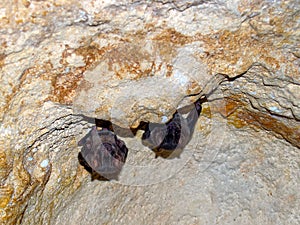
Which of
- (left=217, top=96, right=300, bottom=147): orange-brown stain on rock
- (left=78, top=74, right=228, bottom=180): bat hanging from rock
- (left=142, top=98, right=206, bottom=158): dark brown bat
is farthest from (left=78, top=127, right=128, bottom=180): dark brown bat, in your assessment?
(left=217, top=96, right=300, bottom=147): orange-brown stain on rock

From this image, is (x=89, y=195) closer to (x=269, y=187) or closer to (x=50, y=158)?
(x=50, y=158)

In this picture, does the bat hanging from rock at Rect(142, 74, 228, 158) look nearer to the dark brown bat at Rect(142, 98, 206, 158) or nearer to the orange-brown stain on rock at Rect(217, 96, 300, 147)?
the dark brown bat at Rect(142, 98, 206, 158)

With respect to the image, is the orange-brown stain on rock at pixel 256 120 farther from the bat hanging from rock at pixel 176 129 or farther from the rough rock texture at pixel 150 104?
the bat hanging from rock at pixel 176 129

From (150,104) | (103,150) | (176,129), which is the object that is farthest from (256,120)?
(103,150)

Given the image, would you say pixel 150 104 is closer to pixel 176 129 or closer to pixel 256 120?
pixel 176 129

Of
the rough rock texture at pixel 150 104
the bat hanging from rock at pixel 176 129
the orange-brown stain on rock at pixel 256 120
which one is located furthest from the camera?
the orange-brown stain on rock at pixel 256 120

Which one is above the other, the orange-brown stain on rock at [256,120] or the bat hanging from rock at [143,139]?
the bat hanging from rock at [143,139]

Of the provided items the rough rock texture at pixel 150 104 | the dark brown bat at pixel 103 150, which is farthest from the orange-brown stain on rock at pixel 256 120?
the dark brown bat at pixel 103 150

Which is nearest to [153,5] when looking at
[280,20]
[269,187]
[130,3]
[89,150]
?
[130,3]
